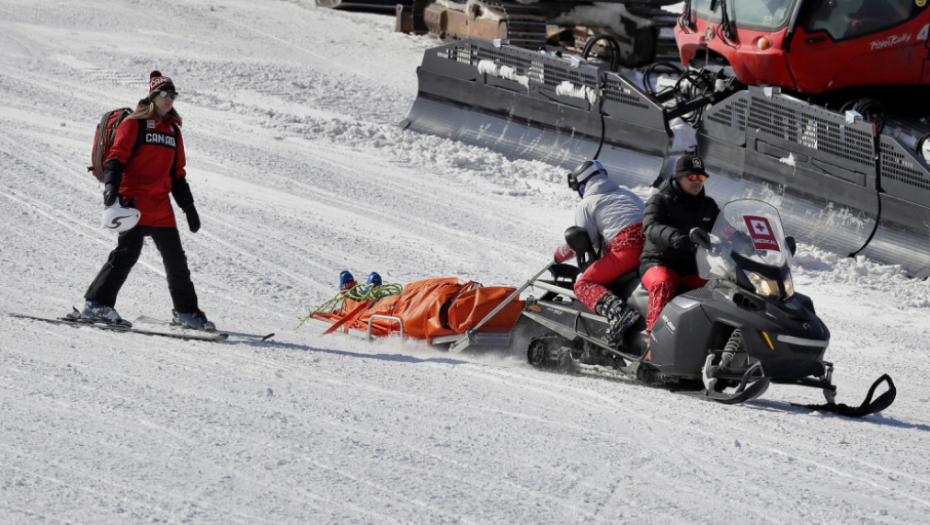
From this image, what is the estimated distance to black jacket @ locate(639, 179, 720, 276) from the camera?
5871mm

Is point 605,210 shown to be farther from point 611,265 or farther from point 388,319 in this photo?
point 388,319

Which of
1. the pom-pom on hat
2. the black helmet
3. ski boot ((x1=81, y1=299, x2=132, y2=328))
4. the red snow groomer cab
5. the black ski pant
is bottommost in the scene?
ski boot ((x1=81, y1=299, x2=132, y2=328))

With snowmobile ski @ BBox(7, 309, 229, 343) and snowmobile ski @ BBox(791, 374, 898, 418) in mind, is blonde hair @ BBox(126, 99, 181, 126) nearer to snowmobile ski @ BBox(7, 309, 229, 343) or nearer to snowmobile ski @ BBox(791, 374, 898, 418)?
snowmobile ski @ BBox(7, 309, 229, 343)

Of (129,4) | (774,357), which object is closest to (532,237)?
(774,357)

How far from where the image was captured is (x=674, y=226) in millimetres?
5902

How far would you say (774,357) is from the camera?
5.23 m

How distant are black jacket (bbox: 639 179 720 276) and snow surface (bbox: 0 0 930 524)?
737 mm

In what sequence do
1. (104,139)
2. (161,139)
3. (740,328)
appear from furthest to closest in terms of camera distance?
1. (161,139)
2. (104,139)
3. (740,328)

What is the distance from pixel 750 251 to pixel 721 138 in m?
5.87

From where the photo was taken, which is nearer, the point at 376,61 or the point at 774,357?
the point at 774,357

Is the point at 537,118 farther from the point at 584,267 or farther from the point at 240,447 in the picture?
the point at 240,447

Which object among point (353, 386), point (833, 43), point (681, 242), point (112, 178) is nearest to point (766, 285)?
point (681, 242)

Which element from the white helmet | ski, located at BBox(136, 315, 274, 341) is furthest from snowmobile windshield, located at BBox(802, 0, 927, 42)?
the white helmet

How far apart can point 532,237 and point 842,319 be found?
305cm
